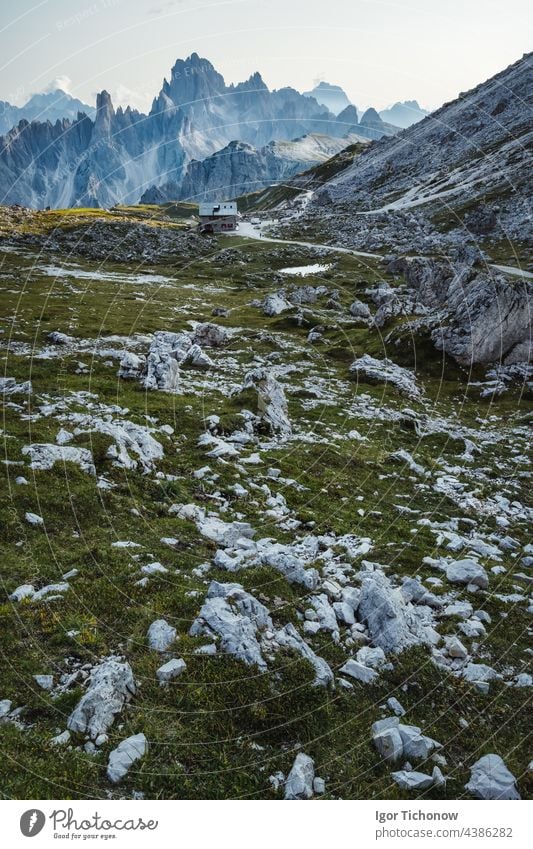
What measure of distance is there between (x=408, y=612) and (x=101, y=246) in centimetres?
9999

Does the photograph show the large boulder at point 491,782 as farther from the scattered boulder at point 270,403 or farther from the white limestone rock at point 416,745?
the scattered boulder at point 270,403

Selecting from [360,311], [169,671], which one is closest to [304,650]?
[169,671]

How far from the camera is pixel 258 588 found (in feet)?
33.8

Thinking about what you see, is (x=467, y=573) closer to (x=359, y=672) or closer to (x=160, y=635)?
(x=359, y=672)

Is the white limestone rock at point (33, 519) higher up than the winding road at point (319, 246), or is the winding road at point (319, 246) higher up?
the winding road at point (319, 246)

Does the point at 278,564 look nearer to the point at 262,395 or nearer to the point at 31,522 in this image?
the point at 31,522

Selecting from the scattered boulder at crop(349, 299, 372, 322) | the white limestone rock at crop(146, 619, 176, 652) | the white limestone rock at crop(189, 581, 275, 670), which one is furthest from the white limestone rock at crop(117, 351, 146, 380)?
the scattered boulder at crop(349, 299, 372, 322)

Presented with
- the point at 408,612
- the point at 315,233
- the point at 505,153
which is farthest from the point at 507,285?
the point at 505,153

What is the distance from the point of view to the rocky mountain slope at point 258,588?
7020 millimetres

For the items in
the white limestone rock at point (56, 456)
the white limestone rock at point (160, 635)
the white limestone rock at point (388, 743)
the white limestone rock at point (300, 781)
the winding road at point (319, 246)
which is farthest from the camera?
the winding road at point (319, 246)

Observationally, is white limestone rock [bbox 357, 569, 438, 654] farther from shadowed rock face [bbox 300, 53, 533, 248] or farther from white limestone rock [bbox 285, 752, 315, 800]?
shadowed rock face [bbox 300, 53, 533, 248]

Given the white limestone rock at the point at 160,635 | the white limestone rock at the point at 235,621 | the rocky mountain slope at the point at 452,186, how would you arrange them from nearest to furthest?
the white limestone rock at the point at 235,621 < the white limestone rock at the point at 160,635 < the rocky mountain slope at the point at 452,186

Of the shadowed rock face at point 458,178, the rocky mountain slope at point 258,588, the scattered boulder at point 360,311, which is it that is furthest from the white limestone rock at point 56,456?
the shadowed rock face at point 458,178

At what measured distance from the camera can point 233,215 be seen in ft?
493
